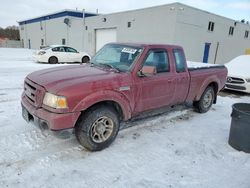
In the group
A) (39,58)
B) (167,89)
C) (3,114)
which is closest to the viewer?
(167,89)

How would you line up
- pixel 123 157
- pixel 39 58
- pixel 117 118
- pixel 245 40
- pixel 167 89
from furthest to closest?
pixel 245 40 → pixel 39 58 → pixel 167 89 → pixel 117 118 → pixel 123 157

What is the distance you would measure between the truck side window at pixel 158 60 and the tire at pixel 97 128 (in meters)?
1.24

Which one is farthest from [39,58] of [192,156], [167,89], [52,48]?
[192,156]

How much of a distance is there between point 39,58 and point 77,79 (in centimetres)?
1274

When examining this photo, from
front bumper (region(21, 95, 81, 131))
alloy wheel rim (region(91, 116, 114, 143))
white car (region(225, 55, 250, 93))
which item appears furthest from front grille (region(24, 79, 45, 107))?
white car (region(225, 55, 250, 93))

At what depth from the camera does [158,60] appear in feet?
14.8

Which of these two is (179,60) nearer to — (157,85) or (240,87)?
(157,85)

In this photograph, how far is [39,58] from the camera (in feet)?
49.2

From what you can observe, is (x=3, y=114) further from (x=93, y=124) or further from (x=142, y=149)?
(x=142, y=149)

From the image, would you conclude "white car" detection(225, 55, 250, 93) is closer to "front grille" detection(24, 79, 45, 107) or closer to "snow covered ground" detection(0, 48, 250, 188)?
"snow covered ground" detection(0, 48, 250, 188)

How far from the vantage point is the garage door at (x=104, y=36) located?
2436cm

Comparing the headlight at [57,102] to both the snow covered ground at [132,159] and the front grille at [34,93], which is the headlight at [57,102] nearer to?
the front grille at [34,93]

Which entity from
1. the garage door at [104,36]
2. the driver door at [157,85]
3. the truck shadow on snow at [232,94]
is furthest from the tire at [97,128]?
the garage door at [104,36]

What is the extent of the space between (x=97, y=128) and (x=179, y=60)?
2495mm
